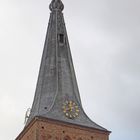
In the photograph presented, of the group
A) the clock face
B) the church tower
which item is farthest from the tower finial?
the clock face

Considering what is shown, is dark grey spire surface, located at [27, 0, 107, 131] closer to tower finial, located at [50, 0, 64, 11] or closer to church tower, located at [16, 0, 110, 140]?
church tower, located at [16, 0, 110, 140]

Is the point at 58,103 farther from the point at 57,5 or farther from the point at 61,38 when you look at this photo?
the point at 57,5

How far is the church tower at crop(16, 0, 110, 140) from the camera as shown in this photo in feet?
209

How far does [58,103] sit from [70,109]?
1.22 meters

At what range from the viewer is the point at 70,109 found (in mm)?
65375

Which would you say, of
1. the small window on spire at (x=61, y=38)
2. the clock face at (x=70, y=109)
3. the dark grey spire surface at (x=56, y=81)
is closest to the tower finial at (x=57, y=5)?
the dark grey spire surface at (x=56, y=81)

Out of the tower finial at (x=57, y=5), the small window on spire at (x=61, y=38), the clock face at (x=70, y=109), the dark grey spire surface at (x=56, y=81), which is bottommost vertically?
the clock face at (x=70, y=109)

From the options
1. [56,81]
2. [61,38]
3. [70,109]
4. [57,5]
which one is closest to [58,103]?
[70,109]

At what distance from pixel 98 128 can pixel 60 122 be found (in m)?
3.73

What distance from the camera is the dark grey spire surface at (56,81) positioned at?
214ft

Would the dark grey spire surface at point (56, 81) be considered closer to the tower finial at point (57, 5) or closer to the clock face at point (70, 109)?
the clock face at point (70, 109)

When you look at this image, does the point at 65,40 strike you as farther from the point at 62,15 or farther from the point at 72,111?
the point at 72,111

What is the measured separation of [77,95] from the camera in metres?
67.4

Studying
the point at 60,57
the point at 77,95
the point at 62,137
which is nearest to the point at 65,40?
the point at 60,57
